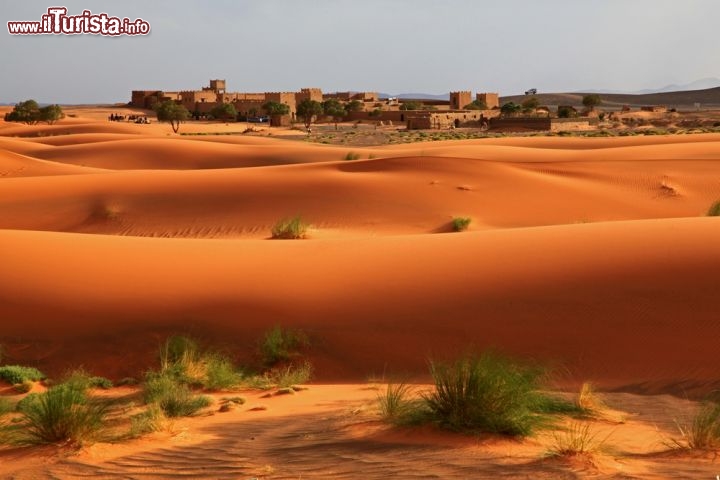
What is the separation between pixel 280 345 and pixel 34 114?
231 ft

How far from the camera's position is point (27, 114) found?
74312 mm

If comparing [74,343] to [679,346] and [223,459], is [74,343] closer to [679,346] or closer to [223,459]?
[223,459]

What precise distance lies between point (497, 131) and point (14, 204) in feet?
148

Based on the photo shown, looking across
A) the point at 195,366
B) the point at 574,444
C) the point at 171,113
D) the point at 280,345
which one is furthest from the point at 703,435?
the point at 171,113

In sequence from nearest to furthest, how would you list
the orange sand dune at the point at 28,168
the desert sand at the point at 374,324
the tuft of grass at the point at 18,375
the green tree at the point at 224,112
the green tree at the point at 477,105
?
the desert sand at the point at 374,324 → the tuft of grass at the point at 18,375 → the orange sand dune at the point at 28,168 → the green tree at the point at 224,112 → the green tree at the point at 477,105

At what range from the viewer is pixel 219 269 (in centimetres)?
1264

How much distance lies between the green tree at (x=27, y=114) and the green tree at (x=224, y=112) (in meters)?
15.6

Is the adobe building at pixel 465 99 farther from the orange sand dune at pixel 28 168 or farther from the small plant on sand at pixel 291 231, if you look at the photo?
the small plant on sand at pixel 291 231

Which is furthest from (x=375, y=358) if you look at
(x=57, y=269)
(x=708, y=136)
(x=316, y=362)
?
(x=708, y=136)

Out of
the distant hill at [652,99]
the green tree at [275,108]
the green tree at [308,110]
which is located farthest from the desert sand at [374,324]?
the distant hill at [652,99]

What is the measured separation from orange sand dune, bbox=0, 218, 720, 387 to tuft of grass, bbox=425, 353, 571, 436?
254 cm

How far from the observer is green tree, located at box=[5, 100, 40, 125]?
7375 centimetres

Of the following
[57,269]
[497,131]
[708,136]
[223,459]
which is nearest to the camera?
[223,459]

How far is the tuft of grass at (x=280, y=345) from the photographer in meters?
9.92
